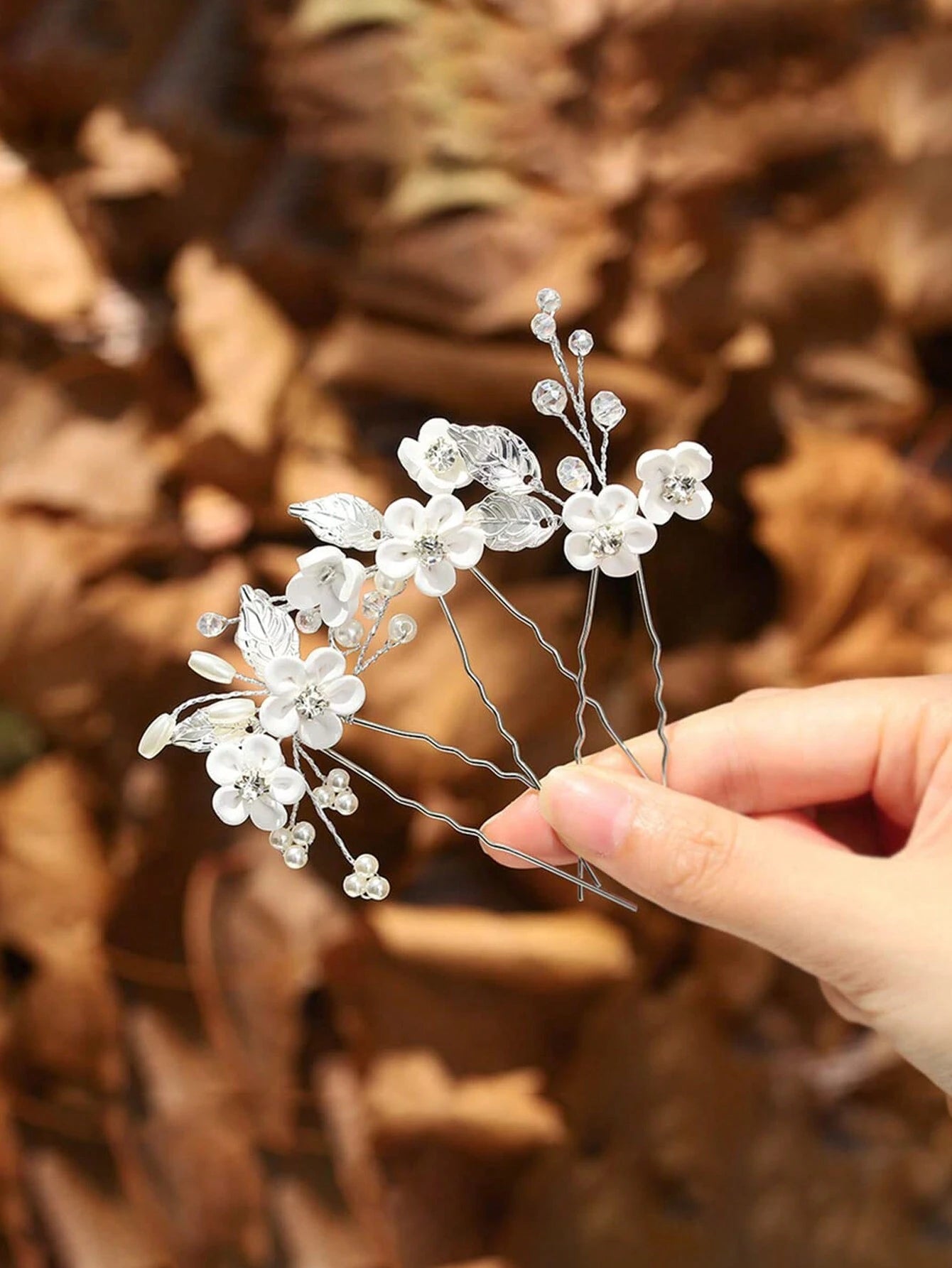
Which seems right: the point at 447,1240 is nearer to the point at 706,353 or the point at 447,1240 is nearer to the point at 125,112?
the point at 706,353

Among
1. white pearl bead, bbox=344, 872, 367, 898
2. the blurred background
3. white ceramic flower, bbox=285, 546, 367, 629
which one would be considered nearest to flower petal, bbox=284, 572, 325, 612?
white ceramic flower, bbox=285, 546, 367, 629

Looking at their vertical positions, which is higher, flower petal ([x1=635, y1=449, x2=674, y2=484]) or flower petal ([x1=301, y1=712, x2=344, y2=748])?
flower petal ([x1=635, y1=449, x2=674, y2=484])

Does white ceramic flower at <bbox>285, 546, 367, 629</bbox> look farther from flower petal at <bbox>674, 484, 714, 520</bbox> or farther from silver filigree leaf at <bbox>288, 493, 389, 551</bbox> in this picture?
flower petal at <bbox>674, 484, 714, 520</bbox>

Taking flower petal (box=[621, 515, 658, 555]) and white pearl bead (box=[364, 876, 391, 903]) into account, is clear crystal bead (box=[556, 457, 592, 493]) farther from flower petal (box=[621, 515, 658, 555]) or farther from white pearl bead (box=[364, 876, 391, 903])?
white pearl bead (box=[364, 876, 391, 903])

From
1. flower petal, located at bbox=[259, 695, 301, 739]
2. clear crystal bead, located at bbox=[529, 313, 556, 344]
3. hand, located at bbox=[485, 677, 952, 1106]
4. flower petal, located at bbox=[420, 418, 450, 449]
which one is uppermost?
clear crystal bead, located at bbox=[529, 313, 556, 344]

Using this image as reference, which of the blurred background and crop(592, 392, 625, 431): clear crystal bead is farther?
the blurred background

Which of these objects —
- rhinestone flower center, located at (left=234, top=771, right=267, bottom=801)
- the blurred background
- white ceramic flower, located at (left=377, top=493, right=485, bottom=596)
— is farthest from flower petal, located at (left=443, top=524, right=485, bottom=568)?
the blurred background

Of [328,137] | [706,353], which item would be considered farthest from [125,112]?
[706,353]

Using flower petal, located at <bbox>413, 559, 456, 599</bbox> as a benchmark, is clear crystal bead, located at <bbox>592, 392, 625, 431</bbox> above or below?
above
